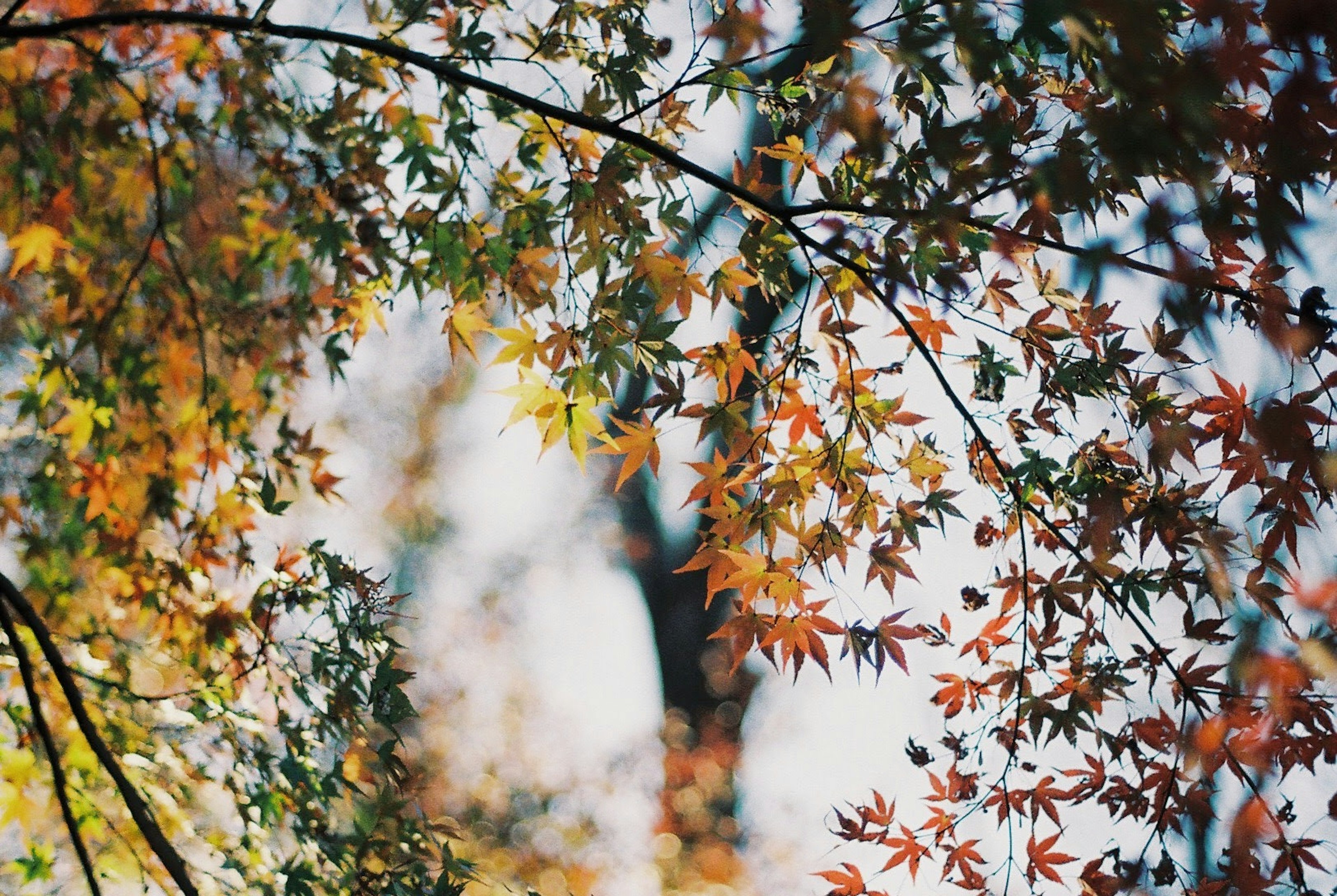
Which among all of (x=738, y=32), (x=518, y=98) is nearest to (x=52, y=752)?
(x=518, y=98)

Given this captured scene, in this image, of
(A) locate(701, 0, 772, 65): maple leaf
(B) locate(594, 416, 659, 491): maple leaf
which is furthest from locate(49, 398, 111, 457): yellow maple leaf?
(A) locate(701, 0, 772, 65): maple leaf

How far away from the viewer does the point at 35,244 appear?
7.51 ft

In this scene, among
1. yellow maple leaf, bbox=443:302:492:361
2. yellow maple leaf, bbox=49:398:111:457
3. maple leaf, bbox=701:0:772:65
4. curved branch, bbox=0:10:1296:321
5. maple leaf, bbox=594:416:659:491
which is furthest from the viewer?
yellow maple leaf, bbox=49:398:111:457

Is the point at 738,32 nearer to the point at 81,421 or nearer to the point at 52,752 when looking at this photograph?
the point at 52,752

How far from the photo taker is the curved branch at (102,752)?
1345 millimetres

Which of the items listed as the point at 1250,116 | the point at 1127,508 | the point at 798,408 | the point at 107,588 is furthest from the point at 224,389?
the point at 1250,116

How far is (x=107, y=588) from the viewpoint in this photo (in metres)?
2.25

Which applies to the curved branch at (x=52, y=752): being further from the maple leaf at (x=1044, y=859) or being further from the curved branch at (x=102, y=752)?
the maple leaf at (x=1044, y=859)

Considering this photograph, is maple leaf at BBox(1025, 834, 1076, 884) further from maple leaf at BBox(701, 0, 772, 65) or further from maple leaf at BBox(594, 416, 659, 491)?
maple leaf at BBox(701, 0, 772, 65)

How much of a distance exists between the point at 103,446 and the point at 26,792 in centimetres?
76

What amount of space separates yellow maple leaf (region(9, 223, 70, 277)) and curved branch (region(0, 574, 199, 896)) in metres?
1.08

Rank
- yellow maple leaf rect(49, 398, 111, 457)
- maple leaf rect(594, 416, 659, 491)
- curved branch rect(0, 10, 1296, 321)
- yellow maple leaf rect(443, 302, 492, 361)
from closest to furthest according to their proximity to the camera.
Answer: curved branch rect(0, 10, 1296, 321), maple leaf rect(594, 416, 659, 491), yellow maple leaf rect(443, 302, 492, 361), yellow maple leaf rect(49, 398, 111, 457)

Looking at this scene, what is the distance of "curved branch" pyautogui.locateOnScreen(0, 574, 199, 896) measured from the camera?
1.34 meters

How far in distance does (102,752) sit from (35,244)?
1.46 m
